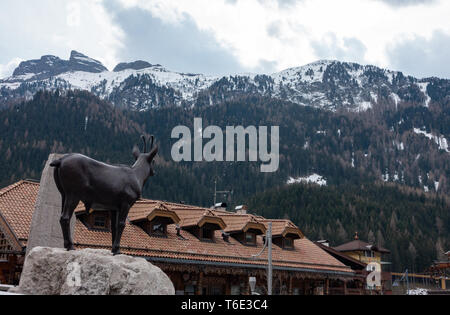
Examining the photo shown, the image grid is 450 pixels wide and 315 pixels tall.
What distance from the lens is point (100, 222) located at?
21828 mm

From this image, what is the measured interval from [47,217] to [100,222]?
39.0ft

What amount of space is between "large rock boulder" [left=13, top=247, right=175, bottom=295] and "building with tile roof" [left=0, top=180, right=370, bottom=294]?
9.38 meters

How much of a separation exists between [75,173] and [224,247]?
1735cm

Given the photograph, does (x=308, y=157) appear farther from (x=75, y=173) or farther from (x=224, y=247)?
(x=75, y=173)

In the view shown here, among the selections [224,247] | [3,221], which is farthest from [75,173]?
[224,247]

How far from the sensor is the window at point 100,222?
21.6 metres

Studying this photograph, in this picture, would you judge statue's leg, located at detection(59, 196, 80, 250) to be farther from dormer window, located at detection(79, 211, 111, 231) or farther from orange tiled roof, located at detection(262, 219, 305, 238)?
orange tiled roof, located at detection(262, 219, 305, 238)

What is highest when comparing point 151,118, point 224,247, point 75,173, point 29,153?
point 151,118

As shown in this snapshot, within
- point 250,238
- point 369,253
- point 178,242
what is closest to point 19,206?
point 178,242

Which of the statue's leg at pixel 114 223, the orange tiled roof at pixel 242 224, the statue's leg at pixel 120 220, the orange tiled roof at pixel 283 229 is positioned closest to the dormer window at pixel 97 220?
the orange tiled roof at pixel 242 224

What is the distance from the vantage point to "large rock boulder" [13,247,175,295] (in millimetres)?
7871

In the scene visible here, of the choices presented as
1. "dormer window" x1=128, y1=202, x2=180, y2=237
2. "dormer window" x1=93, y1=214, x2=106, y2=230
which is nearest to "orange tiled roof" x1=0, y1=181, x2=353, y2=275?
"dormer window" x1=128, y1=202, x2=180, y2=237
